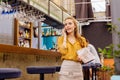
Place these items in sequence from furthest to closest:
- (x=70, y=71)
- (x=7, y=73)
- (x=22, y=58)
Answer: (x=22, y=58), (x=70, y=71), (x=7, y=73)

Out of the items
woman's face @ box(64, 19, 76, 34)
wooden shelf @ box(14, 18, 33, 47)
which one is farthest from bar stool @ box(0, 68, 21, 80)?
wooden shelf @ box(14, 18, 33, 47)

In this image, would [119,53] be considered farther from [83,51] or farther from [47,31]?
[47,31]

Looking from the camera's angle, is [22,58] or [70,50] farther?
[22,58]

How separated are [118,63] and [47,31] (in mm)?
7330

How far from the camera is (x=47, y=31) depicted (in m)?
9.55

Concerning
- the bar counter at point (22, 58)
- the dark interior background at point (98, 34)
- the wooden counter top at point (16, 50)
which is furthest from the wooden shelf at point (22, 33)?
the wooden counter top at point (16, 50)

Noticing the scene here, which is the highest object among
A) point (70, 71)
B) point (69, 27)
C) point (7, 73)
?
point (69, 27)

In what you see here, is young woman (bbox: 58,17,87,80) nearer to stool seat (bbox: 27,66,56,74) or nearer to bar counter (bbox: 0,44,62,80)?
stool seat (bbox: 27,66,56,74)

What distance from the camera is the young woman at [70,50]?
2598mm

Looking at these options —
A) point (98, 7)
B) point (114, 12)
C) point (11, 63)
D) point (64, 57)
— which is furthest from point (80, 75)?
point (98, 7)

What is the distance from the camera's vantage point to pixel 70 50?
2.65 metres

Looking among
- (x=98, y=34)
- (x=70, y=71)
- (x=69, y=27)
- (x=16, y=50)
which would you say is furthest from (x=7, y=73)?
(x=98, y=34)

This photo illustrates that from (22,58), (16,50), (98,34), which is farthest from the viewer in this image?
(98,34)

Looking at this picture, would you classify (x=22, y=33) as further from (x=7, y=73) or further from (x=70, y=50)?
(x=7, y=73)
